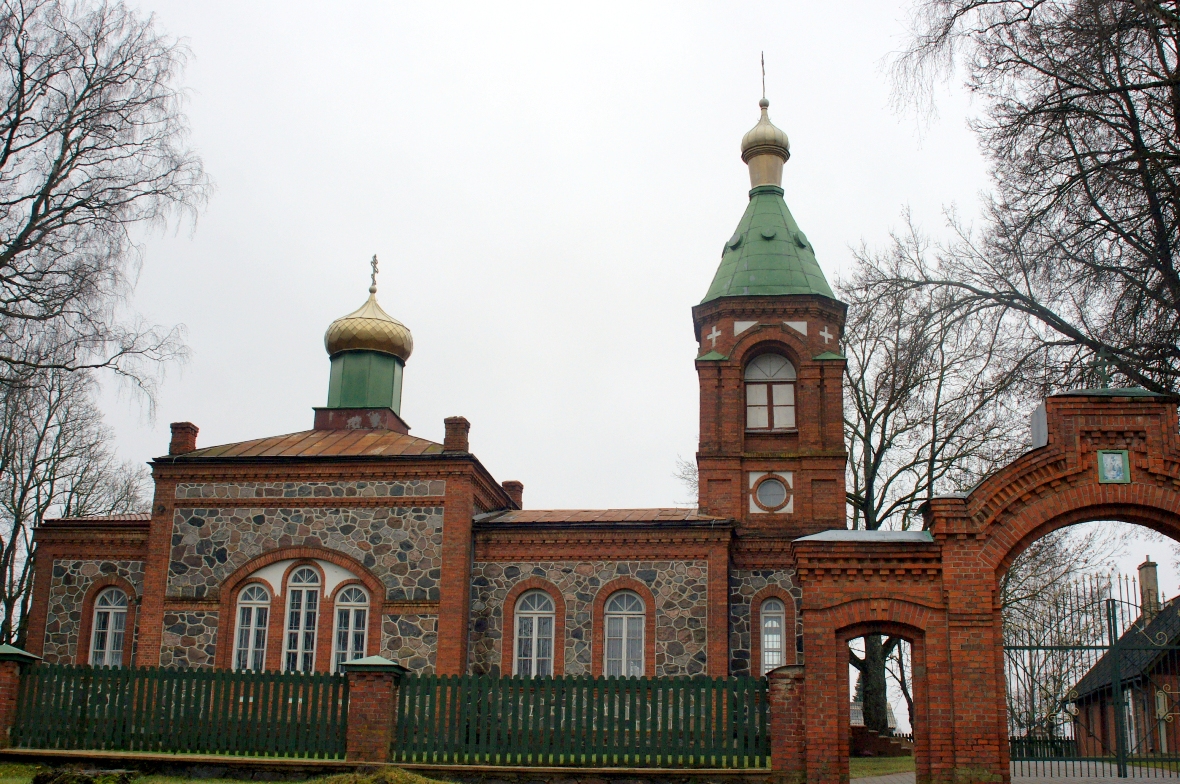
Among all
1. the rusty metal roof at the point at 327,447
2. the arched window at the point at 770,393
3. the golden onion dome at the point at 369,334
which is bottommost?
the rusty metal roof at the point at 327,447

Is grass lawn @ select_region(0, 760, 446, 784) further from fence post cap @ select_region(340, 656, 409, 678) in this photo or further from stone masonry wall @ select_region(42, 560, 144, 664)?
stone masonry wall @ select_region(42, 560, 144, 664)

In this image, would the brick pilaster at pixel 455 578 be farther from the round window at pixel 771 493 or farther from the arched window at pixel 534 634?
the round window at pixel 771 493

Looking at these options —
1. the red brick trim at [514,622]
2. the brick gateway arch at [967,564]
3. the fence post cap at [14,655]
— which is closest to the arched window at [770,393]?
the red brick trim at [514,622]

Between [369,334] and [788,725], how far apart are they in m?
13.7

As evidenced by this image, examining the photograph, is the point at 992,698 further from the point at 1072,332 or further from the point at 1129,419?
the point at 1072,332

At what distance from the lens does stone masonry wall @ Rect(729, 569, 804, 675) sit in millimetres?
20453

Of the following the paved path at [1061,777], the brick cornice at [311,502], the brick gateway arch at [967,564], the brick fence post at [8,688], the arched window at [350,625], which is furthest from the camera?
the brick cornice at [311,502]

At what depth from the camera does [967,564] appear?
14.0 metres

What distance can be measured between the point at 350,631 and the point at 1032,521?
38.5 ft

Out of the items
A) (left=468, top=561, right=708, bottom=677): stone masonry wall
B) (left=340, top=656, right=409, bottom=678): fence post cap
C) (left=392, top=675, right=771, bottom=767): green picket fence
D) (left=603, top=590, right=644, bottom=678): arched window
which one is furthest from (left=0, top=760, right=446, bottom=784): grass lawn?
(left=603, top=590, right=644, bottom=678): arched window

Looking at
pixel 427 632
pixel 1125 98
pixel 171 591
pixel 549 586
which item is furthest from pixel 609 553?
pixel 1125 98

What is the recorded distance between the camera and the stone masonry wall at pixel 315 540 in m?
20.4

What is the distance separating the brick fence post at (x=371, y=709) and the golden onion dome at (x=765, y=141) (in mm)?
15050

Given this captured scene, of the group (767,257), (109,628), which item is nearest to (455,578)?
(109,628)
